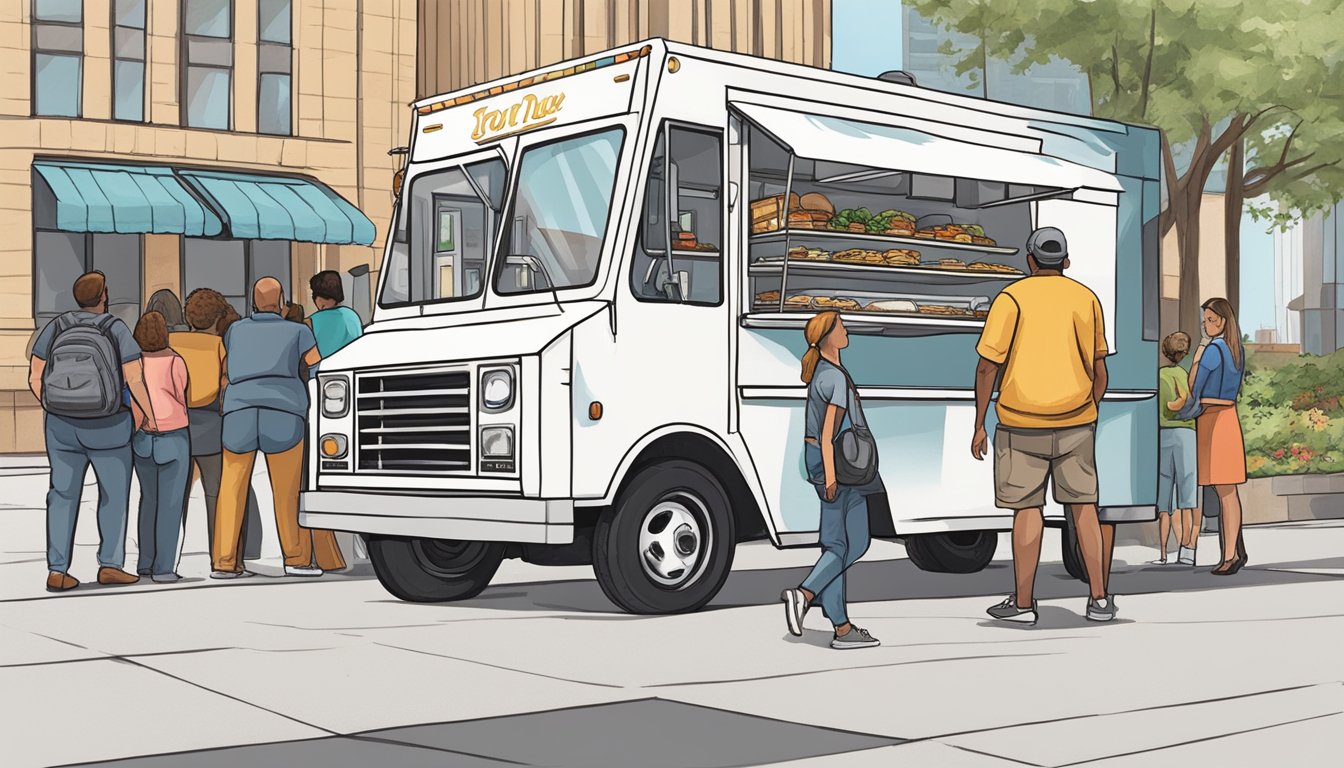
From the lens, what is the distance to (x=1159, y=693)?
780 centimetres

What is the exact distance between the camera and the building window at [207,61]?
3297 centimetres

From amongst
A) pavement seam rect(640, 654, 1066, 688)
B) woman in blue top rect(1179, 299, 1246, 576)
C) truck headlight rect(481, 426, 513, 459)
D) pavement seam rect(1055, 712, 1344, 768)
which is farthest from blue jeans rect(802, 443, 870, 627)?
woman in blue top rect(1179, 299, 1246, 576)

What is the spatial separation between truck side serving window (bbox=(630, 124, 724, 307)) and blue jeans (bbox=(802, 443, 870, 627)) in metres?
1.74

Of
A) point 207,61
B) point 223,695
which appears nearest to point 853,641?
point 223,695

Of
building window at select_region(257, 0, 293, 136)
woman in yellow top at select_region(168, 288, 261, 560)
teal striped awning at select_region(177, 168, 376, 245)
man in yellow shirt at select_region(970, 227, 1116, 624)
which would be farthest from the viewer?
building window at select_region(257, 0, 293, 136)

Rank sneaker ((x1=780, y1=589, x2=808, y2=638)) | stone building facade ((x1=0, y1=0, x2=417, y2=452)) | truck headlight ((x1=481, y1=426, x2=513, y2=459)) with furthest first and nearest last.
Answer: stone building facade ((x1=0, y1=0, x2=417, y2=452)) → truck headlight ((x1=481, y1=426, x2=513, y2=459)) → sneaker ((x1=780, y1=589, x2=808, y2=638))

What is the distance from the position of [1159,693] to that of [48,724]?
439 cm

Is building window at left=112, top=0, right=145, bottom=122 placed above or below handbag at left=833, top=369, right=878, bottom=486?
above

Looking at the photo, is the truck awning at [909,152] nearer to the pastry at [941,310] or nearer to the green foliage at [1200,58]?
the pastry at [941,310]

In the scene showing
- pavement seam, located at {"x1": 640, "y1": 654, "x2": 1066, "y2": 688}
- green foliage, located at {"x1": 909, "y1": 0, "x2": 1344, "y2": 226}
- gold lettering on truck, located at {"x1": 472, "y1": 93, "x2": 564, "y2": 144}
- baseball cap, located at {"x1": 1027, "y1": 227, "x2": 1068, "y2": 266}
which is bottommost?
pavement seam, located at {"x1": 640, "y1": 654, "x2": 1066, "y2": 688}

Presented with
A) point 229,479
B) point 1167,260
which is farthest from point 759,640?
point 1167,260

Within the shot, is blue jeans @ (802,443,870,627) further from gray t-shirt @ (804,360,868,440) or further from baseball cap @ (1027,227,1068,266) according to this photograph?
baseball cap @ (1027,227,1068,266)

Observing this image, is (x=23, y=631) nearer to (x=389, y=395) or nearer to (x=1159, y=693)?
(x=389, y=395)

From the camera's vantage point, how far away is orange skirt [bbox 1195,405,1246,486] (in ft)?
42.8
